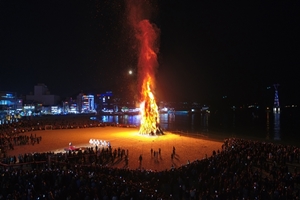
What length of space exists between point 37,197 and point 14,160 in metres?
12.4

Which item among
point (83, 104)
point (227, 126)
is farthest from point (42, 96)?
point (227, 126)

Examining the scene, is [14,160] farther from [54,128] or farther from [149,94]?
[54,128]

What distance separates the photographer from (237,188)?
1684 centimetres

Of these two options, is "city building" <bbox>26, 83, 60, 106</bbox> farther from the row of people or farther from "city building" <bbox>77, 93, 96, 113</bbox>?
the row of people

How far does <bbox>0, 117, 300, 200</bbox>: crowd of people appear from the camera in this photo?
14.6 metres

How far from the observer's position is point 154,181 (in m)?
18.5

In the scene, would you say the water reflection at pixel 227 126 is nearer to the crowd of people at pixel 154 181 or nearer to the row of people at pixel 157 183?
the crowd of people at pixel 154 181

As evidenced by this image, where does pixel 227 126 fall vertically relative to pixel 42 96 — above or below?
below

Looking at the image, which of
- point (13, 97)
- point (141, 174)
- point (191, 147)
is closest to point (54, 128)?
point (191, 147)

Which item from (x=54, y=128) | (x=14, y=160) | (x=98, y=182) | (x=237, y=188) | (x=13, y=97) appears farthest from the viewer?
(x=13, y=97)

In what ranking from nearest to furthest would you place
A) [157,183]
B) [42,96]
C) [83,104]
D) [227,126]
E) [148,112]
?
[157,183], [148,112], [227,126], [42,96], [83,104]

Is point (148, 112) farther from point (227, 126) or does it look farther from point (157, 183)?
point (227, 126)

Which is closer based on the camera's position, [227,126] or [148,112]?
[148,112]

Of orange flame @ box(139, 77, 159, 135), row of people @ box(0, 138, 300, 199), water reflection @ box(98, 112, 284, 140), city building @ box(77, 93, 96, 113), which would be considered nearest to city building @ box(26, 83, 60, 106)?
city building @ box(77, 93, 96, 113)
